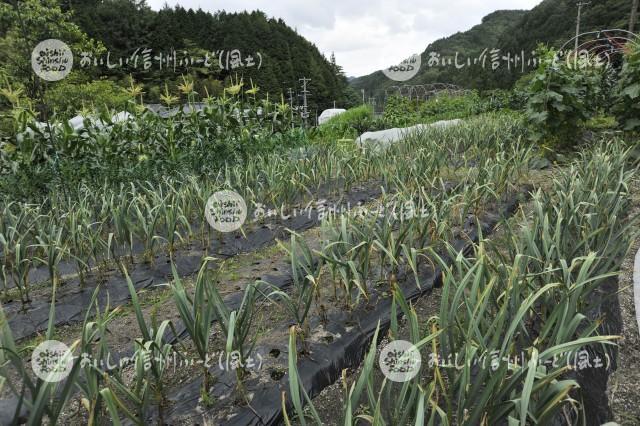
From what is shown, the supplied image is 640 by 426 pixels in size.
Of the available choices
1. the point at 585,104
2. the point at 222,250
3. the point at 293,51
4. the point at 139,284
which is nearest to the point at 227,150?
the point at 222,250

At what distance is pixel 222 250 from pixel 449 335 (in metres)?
2.16

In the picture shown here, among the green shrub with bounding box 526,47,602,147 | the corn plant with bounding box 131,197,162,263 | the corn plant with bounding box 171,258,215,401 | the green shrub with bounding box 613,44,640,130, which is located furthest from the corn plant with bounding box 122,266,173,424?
the green shrub with bounding box 613,44,640,130

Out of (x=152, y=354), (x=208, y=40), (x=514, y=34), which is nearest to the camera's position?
(x=152, y=354)

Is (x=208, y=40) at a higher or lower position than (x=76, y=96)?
higher

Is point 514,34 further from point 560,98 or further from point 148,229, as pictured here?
point 148,229

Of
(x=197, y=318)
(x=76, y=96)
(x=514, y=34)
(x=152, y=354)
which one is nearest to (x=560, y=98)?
(x=197, y=318)

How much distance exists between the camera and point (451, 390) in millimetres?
1134

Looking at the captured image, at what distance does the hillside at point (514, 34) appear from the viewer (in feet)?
80.8

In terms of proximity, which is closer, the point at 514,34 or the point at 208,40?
the point at 514,34

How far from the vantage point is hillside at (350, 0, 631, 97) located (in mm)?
24617

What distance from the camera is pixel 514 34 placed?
32.5 meters

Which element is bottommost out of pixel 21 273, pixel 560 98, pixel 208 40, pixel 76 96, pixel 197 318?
pixel 21 273

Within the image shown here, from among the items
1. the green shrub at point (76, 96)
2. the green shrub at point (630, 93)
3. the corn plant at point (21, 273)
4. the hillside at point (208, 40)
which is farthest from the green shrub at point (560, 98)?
the hillside at point (208, 40)

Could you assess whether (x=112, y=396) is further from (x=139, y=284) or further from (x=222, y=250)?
(x=222, y=250)
